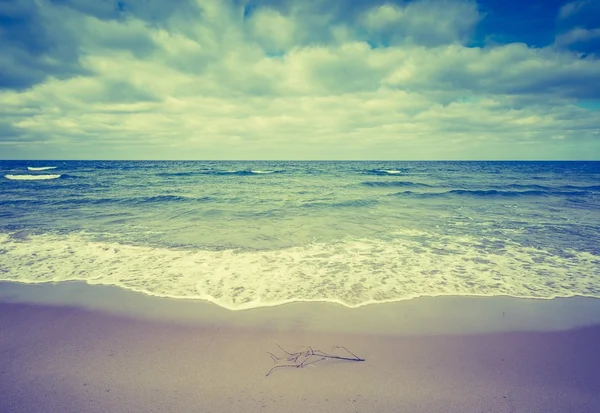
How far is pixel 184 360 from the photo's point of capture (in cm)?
335

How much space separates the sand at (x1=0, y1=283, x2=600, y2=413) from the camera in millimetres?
2793

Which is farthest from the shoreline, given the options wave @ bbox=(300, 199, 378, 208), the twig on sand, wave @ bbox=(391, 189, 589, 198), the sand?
wave @ bbox=(391, 189, 589, 198)

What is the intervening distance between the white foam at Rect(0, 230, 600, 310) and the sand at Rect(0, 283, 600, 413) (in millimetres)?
454

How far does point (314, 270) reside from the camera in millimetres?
6262

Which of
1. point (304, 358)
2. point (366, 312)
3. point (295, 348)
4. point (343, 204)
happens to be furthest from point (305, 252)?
point (343, 204)

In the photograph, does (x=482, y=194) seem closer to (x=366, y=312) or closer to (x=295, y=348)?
(x=366, y=312)

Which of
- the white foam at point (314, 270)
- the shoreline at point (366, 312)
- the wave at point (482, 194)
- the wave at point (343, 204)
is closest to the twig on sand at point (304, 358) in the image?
the shoreline at point (366, 312)

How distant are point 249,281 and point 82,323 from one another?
259 cm

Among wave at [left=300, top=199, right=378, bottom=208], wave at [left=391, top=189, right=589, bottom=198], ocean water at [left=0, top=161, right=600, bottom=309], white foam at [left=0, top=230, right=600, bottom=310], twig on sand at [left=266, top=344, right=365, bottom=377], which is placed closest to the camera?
twig on sand at [left=266, top=344, right=365, bottom=377]

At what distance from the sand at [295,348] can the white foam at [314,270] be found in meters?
0.45

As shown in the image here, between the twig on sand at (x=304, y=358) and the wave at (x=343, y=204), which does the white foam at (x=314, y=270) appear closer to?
the twig on sand at (x=304, y=358)

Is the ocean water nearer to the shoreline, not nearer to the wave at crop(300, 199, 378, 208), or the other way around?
the shoreline

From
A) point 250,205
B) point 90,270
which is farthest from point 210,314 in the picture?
point 250,205

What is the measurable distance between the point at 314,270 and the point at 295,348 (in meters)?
2.75
